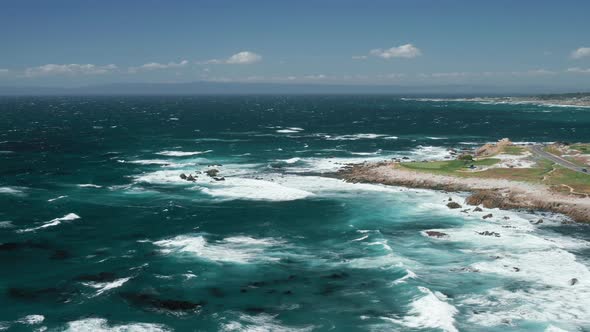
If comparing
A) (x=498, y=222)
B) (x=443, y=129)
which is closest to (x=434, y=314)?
(x=498, y=222)

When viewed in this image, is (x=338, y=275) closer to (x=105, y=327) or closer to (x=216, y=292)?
(x=216, y=292)

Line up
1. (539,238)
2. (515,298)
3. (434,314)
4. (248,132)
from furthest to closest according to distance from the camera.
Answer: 1. (248,132)
2. (539,238)
3. (515,298)
4. (434,314)

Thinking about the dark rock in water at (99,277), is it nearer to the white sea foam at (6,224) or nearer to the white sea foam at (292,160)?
the white sea foam at (6,224)

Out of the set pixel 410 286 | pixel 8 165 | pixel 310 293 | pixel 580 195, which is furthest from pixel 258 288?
pixel 8 165

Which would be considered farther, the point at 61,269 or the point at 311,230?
the point at 311,230

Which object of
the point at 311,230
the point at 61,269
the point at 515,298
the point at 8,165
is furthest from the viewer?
the point at 8,165

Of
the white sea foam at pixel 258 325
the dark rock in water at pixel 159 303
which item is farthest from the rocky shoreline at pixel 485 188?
the dark rock in water at pixel 159 303

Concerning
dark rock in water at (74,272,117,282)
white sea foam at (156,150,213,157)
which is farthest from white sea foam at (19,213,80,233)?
white sea foam at (156,150,213,157)

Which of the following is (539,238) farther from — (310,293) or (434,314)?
(310,293)
